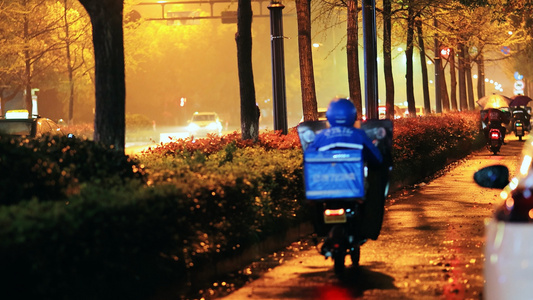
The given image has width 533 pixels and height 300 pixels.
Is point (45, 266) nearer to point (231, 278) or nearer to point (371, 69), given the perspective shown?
point (231, 278)

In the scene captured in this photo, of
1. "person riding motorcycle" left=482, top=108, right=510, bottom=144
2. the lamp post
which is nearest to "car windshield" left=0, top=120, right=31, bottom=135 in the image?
the lamp post

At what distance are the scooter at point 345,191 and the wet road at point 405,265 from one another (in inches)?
14.4

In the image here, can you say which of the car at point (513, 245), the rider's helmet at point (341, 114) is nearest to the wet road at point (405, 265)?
the rider's helmet at point (341, 114)

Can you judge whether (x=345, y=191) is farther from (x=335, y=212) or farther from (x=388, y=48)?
(x=388, y=48)

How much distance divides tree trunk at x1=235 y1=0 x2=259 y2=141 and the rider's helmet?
26.0 ft

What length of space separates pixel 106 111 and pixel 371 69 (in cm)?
1222

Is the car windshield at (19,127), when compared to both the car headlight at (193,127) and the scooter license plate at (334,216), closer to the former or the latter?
the scooter license plate at (334,216)

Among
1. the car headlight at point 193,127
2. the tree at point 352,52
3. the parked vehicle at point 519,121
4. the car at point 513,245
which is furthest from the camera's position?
the car headlight at point 193,127

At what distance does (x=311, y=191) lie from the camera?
30.7 feet

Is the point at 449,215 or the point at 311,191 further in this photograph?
the point at 449,215

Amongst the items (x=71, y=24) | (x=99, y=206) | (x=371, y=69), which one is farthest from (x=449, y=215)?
(x=71, y=24)

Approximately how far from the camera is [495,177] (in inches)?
256

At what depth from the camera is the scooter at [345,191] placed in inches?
366

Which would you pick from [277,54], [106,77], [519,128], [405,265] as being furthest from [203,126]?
[405,265]
